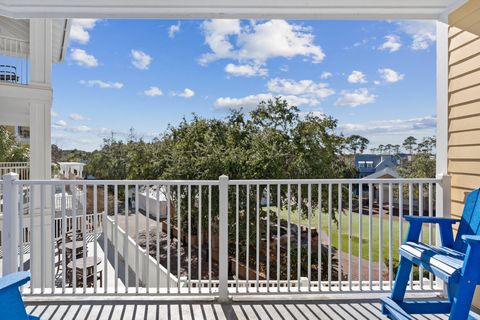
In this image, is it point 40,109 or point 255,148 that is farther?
point 255,148

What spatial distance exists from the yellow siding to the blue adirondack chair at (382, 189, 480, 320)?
0.38 m

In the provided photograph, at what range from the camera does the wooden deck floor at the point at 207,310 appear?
2.48 m

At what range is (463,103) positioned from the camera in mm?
2783

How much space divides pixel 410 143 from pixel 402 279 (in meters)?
21.7

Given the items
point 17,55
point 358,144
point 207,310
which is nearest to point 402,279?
point 207,310

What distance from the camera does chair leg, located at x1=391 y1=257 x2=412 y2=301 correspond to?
7.73 ft

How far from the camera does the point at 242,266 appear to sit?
934 cm

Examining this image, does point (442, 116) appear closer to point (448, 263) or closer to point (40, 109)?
point (448, 263)

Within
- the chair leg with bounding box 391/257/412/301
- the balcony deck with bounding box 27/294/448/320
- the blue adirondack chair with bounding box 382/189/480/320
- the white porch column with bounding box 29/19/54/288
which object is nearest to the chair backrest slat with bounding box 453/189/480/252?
the blue adirondack chair with bounding box 382/189/480/320

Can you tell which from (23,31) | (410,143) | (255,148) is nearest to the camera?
(23,31)

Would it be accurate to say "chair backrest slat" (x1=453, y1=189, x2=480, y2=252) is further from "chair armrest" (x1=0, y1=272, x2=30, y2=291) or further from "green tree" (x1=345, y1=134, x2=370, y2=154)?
"green tree" (x1=345, y1=134, x2=370, y2=154)

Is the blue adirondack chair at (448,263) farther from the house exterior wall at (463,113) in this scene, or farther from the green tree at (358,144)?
the green tree at (358,144)

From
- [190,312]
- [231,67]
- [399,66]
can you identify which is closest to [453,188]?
[190,312]

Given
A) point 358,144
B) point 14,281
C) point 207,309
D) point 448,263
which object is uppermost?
point 358,144
